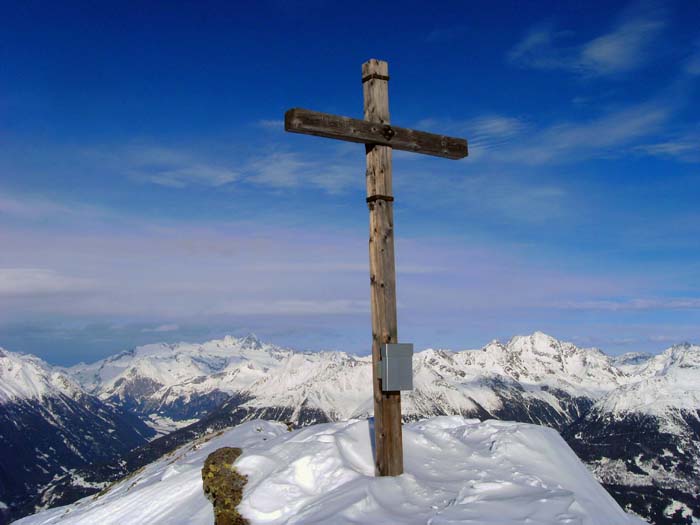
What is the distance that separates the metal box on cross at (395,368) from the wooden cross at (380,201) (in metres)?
0.22

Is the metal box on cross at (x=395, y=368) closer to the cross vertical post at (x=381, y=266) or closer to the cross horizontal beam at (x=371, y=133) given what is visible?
the cross vertical post at (x=381, y=266)

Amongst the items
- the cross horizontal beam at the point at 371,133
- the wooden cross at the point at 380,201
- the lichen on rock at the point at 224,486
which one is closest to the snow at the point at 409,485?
the lichen on rock at the point at 224,486

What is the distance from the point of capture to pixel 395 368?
1573cm

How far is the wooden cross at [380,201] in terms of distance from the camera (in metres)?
15.7

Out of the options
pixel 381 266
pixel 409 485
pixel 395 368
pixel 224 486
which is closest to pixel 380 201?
pixel 381 266

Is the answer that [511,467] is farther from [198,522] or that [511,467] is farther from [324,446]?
[198,522]

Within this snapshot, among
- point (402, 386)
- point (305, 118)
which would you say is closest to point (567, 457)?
point (402, 386)

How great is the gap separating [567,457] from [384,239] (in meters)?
8.13

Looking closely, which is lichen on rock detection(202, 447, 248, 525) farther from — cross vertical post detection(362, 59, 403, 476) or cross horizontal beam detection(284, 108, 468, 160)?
cross horizontal beam detection(284, 108, 468, 160)

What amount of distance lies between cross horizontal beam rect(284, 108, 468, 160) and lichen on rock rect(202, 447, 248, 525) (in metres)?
9.18

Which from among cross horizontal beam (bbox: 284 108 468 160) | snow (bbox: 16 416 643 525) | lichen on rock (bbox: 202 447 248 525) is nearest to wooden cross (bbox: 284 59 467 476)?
cross horizontal beam (bbox: 284 108 468 160)

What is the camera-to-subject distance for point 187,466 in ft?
70.4

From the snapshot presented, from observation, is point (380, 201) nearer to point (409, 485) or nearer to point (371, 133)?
point (371, 133)

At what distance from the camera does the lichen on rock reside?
587 inches
